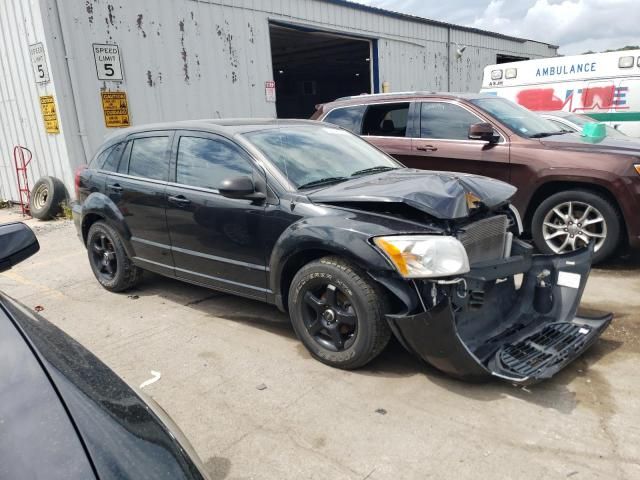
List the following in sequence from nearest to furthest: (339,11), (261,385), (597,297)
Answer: (261,385) → (597,297) → (339,11)

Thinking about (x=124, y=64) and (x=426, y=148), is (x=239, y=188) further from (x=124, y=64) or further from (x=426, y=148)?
(x=124, y=64)

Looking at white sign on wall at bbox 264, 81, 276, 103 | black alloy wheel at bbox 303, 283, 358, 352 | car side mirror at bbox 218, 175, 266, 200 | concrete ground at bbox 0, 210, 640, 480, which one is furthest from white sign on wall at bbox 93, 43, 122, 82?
black alloy wheel at bbox 303, 283, 358, 352

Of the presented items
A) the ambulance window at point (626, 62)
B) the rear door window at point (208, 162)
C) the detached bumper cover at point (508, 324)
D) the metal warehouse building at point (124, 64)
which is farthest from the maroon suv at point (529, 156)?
the ambulance window at point (626, 62)

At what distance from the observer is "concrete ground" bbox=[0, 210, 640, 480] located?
246 cm

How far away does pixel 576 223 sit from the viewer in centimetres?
529

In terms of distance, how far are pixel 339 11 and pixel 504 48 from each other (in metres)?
11.0

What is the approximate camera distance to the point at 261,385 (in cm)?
327

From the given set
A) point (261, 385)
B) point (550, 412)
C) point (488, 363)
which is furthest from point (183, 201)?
point (550, 412)

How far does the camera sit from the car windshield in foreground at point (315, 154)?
3.76m

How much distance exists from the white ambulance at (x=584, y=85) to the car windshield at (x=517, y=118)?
273 cm

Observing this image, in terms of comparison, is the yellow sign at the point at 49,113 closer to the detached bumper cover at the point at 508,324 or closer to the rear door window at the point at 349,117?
the rear door window at the point at 349,117

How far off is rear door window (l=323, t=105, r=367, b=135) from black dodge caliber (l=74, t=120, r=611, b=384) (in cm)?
231

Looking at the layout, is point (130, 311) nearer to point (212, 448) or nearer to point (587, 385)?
point (212, 448)

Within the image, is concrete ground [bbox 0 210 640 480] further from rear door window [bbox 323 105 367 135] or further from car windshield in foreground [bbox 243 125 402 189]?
rear door window [bbox 323 105 367 135]
